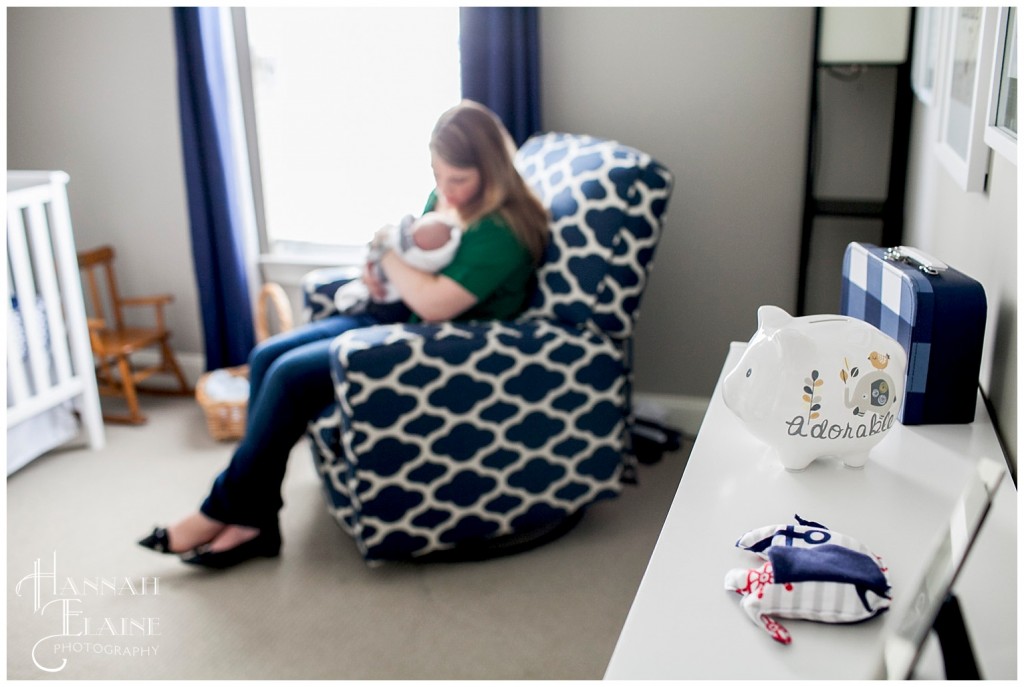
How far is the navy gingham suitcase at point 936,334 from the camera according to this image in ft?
4.07

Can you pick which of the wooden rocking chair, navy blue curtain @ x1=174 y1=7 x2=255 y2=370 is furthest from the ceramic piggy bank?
the wooden rocking chair

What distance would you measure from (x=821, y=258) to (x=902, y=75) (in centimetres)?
56

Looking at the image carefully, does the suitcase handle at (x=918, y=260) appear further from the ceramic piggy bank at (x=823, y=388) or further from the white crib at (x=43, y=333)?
the white crib at (x=43, y=333)

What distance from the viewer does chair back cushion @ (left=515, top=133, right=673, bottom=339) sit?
2227 millimetres

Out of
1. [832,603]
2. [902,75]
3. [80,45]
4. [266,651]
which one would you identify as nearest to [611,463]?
[266,651]

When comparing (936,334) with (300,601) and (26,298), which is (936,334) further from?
(26,298)

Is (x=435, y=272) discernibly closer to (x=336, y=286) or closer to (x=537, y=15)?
(x=336, y=286)

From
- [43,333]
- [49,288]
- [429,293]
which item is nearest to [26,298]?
[49,288]

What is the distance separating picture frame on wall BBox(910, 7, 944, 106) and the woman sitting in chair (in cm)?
89

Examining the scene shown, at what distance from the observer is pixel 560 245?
7.43ft

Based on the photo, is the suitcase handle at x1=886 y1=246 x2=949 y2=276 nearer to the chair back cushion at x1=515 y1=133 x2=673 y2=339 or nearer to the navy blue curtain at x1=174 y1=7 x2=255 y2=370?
the chair back cushion at x1=515 y1=133 x2=673 y2=339

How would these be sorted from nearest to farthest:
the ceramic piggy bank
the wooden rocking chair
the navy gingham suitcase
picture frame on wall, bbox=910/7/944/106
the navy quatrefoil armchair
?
the ceramic piggy bank
the navy gingham suitcase
picture frame on wall, bbox=910/7/944/106
the navy quatrefoil armchair
the wooden rocking chair

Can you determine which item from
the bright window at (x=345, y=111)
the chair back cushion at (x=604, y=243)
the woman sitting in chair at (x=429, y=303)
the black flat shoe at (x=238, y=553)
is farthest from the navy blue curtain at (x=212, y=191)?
the chair back cushion at (x=604, y=243)

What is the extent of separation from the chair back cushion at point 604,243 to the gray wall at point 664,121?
0.53 metres
